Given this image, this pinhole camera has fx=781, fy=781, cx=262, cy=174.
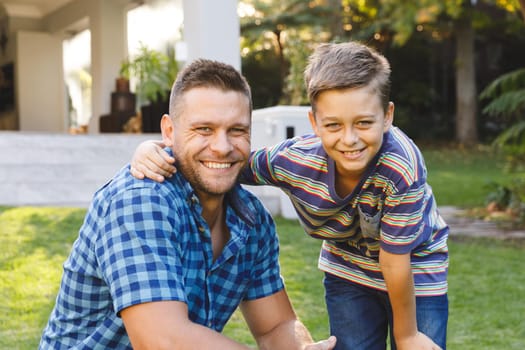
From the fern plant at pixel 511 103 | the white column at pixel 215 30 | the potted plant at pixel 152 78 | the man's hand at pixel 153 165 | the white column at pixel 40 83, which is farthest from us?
the white column at pixel 40 83

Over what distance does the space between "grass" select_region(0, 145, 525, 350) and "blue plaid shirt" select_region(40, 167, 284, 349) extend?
71.4 inches

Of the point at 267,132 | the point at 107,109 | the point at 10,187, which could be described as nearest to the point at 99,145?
the point at 10,187

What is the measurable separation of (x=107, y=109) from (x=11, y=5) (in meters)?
4.32

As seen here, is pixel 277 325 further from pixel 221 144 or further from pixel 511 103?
pixel 511 103

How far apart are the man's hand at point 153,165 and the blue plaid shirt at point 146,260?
3 cm

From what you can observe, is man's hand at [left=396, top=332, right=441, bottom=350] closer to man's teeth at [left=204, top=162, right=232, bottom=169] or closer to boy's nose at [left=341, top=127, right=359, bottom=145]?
boy's nose at [left=341, top=127, right=359, bottom=145]

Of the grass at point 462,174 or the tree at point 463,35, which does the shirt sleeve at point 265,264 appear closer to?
the grass at point 462,174

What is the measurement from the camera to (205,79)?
225cm

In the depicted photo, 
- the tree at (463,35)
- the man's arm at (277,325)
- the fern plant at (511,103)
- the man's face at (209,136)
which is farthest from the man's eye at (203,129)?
the tree at (463,35)

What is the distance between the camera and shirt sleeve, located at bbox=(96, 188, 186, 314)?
200cm

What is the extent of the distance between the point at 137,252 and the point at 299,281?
3.35m

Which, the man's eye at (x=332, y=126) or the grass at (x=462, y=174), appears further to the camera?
the grass at (x=462, y=174)

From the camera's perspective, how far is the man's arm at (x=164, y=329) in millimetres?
1963

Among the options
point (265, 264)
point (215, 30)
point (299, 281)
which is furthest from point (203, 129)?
point (215, 30)
